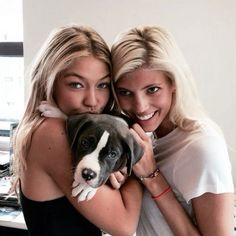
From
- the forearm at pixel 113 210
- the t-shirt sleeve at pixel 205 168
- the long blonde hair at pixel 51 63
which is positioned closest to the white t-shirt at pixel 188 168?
the t-shirt sleeve at pixel 205 168

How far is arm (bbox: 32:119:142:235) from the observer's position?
978 mm

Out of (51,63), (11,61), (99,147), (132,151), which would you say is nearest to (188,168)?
(132,151)

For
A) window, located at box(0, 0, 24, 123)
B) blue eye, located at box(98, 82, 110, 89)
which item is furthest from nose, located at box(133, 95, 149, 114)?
window, located at box(0, 0, 24, 123)

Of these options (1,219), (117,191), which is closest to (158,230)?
(117,191)

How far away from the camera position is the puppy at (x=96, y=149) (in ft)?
3.01

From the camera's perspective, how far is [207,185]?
0.99m

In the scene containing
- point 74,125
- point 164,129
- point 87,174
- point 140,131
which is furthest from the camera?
point 164,129

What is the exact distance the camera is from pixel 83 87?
43.2 inches

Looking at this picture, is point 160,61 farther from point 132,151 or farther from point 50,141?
point 50,141

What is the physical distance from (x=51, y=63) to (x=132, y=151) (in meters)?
0.36

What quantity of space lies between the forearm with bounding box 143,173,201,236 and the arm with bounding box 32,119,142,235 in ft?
0.26

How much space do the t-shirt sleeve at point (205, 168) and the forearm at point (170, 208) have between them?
56 millimetres

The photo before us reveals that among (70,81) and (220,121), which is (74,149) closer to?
(70,81)

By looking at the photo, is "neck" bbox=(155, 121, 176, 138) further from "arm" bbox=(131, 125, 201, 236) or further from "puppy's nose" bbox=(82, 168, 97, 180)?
"puppy's nose" bbox=(82, 168, 97, 180)
